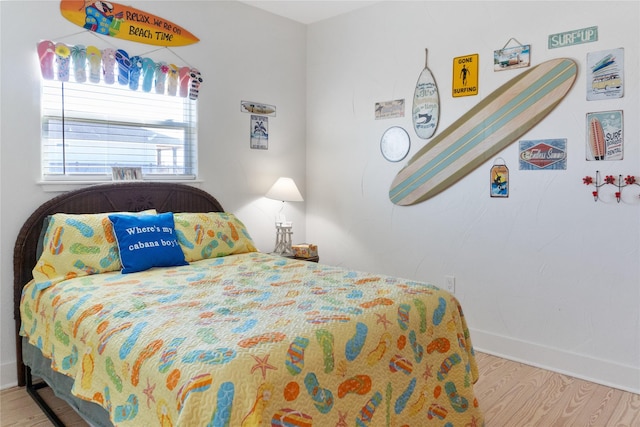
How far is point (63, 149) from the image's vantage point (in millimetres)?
2814

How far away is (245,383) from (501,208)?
2288mm

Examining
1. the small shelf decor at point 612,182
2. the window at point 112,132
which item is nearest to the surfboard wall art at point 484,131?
the small shelf decor at point 612,182

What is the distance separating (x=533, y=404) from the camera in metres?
2.43

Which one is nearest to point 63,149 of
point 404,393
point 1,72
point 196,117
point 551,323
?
point 1,72

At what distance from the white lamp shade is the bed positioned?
32.0 inches

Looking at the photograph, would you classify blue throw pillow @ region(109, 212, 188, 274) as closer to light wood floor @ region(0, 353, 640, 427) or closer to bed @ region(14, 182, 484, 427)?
bed @ region(14, 182, 484, 427)

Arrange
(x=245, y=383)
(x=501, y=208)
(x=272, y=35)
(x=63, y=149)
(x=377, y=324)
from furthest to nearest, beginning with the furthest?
1. (x=272, y=35)
2. (x=501, y=208)
3. (x=63, y=149)
4. (x=377, y=324)
5. (x=245, y=383)

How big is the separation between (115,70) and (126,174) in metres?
0.66

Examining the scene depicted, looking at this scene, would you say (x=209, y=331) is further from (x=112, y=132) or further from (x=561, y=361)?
(x=561, y=361)

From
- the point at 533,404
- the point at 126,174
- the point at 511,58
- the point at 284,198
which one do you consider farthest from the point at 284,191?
the point at 533,404

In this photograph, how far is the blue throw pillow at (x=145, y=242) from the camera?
8.41 ft

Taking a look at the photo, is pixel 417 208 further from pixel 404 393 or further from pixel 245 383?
pixel 245 383

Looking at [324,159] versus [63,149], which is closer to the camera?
[63,149]

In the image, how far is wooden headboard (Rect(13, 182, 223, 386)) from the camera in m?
2.58
